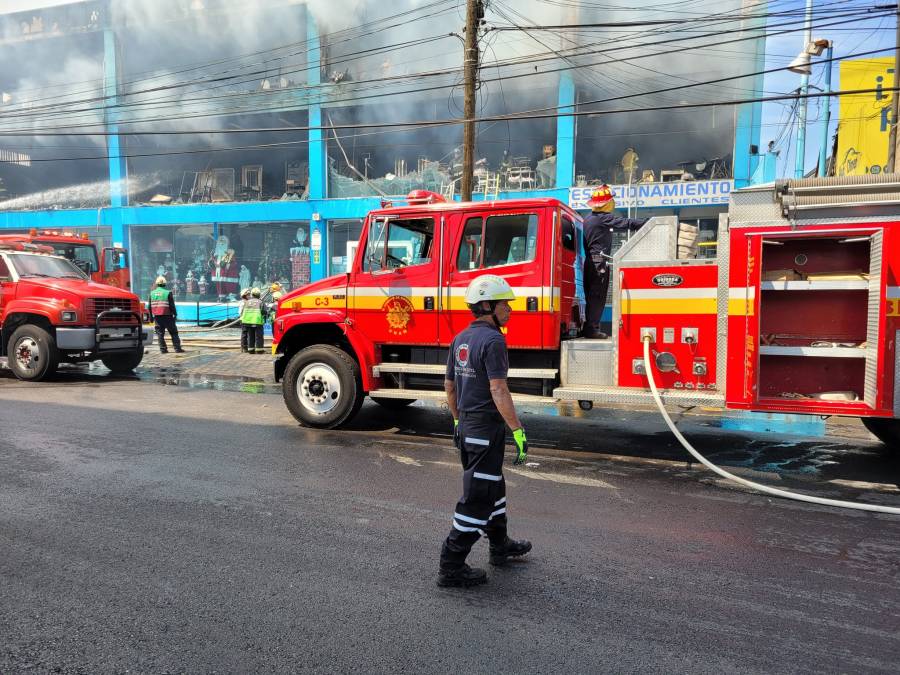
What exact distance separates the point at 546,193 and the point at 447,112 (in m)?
5.03

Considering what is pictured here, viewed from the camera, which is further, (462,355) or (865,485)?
(865,485)

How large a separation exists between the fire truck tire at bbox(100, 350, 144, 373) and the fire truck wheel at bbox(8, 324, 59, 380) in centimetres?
129

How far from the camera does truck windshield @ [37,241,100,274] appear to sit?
16.4 metres

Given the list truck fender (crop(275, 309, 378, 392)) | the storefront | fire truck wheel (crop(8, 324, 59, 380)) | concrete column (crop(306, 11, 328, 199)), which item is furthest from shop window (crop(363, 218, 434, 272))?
the storefront

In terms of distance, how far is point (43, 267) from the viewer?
12422mm

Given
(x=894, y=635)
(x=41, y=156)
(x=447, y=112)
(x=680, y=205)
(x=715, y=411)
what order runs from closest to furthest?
(x=894, y=635) → (x=715, y=411) → (x=680, y=205) → (x=447, y=112) → (x=41, y=156)

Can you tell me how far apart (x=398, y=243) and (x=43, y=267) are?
8.74 metres

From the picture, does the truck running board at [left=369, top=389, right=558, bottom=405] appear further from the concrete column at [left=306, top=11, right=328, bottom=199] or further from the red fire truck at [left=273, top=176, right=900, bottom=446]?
the concrete column at [left=306, top=11, right=328, bottom=199]

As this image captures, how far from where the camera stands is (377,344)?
7527 mm

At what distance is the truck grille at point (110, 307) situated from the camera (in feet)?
38.0

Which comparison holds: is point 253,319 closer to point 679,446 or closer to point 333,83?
point 333,83

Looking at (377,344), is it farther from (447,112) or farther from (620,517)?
(447,112)

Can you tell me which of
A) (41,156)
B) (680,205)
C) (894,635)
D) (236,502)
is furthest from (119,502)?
(41,156)

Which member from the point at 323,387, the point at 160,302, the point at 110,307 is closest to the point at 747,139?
the point at 323,387
